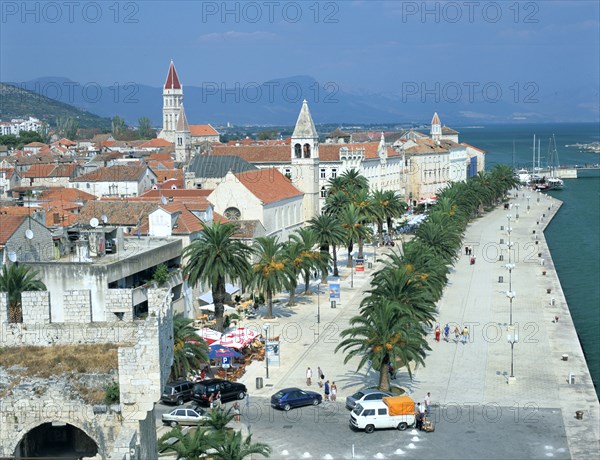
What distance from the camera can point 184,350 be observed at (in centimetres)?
3438

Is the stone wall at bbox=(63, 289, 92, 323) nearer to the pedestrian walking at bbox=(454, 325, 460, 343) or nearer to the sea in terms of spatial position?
the sea

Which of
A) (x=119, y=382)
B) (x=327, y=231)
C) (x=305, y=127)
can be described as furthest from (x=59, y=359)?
(x=305, y=127)

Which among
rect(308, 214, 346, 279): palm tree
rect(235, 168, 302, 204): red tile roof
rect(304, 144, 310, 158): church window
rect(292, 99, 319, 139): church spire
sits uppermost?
rect(292, 99, 319, 139): church spire

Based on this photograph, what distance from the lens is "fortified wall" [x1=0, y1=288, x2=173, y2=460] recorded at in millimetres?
17484

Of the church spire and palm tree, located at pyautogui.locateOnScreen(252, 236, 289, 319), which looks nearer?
palm tree, located at pyautogui.locateOnScreen(252, 236, 289, 319)

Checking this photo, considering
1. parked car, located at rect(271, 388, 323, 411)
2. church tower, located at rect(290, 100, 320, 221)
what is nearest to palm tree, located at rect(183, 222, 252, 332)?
parked car, located at rect(271, 388, 323, 411)

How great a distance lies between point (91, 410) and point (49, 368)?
1227 mm

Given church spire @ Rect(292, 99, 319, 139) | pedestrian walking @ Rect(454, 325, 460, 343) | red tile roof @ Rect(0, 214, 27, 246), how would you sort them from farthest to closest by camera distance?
church spire @ Rect(292, 99, 319, 139)
pedestrian walking @ Rect(454, 325, 460, 343)
red tile roof @ Rect(0, 214, 27, 246)

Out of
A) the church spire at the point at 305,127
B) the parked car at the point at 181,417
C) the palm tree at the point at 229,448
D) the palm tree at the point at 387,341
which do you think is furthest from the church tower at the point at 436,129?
the palm tree at the point at 229,448

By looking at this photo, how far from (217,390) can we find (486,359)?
14885 mm

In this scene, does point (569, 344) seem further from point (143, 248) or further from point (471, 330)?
point (143, 248)

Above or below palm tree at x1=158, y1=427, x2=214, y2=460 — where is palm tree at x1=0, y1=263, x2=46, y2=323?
above

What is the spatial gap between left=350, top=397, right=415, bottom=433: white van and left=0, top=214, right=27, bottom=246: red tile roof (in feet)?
66.1

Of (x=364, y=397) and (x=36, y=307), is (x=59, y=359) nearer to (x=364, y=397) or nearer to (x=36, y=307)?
(x=36, y=307)
